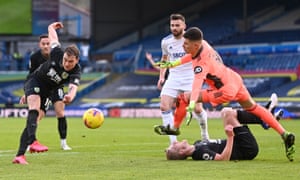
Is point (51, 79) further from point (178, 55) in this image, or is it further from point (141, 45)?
point (141, 45)

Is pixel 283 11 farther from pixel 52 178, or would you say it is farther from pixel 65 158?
pixel 52 178

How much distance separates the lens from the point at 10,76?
161 feet

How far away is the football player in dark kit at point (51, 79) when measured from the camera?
1353cm

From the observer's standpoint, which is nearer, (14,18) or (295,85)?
(295,85)

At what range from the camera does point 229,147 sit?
1330cm

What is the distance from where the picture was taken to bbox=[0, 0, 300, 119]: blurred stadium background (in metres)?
42.9

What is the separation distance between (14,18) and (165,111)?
34647 mm

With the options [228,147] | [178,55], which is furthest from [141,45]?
[228,147]

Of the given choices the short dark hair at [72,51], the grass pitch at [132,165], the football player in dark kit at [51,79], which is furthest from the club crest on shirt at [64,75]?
the grass pitch at [132,165]

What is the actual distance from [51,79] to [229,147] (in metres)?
3.32

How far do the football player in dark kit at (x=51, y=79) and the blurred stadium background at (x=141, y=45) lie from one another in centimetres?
2385

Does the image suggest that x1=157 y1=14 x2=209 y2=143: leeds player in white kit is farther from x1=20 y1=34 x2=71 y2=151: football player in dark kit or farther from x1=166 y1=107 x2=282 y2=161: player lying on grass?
x1=166 y1=107 x2=282 y2=161: player lying on grass

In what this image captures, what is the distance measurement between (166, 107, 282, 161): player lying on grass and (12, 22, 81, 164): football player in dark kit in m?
2.02

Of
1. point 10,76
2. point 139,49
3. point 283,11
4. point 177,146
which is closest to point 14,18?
point 10,76
